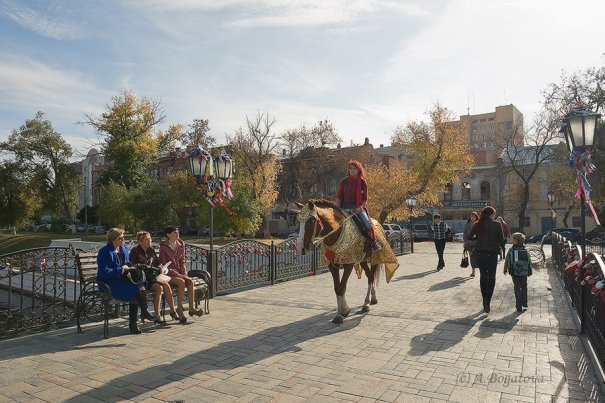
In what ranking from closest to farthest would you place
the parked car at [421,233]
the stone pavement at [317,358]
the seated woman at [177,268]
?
the stone pavement at [317,358], the seated woman at [177,268], the parked car at [421,233]

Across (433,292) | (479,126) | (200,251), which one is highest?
(479,126)

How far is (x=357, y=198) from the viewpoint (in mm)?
7977

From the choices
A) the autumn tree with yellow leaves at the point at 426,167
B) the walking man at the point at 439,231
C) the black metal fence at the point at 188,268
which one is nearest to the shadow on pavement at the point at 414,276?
the walking man at the point at 439,231

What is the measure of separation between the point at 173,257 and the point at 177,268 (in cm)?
23

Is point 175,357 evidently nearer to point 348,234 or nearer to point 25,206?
point 348,234

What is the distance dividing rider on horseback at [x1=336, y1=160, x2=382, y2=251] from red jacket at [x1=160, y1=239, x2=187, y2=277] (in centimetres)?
305

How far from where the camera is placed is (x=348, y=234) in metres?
7.59

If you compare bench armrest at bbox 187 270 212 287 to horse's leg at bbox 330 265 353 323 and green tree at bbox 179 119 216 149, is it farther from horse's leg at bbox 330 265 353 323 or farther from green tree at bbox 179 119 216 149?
green tree at bbox 179 119 216 149

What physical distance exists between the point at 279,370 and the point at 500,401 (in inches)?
92.9

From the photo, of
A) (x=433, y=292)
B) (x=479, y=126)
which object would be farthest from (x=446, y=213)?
(x=479, y=126)

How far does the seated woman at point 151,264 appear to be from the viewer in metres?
7.00

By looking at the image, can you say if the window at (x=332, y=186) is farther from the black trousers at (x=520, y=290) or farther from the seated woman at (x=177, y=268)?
the seated woman at (x=177, y=268)

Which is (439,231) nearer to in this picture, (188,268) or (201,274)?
(188,268)

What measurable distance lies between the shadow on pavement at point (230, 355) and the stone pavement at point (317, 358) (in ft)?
0.05
